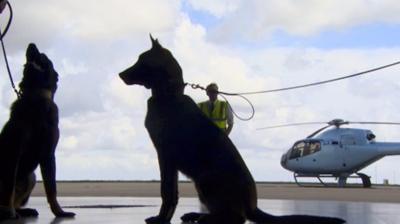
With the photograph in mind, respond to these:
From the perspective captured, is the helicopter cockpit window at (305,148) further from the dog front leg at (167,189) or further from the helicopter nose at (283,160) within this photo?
the dog front leg at (167,189)

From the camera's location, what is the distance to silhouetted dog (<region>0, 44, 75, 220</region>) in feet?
18.9

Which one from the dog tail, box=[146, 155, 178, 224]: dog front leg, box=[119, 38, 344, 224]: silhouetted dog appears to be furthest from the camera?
box=[146, 155, 178, 224]: dog front leg

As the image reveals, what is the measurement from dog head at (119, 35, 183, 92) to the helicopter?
2415 cm

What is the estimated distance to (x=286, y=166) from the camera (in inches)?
1174

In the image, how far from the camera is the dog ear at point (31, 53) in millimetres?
5816

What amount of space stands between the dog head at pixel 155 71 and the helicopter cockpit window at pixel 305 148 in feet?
80.0

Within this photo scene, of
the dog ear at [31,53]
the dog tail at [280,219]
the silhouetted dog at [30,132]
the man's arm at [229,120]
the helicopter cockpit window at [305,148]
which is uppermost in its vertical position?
the helicopter cockpit window at [305,148]

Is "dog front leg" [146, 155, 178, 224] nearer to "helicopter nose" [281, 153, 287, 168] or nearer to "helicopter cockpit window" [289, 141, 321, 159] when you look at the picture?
"helicopter cockpit window" [289, 141, 321, 159]

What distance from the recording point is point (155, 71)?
17.2 feet

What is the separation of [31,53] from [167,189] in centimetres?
161

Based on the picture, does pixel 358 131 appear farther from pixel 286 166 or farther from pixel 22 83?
pixel 22 83

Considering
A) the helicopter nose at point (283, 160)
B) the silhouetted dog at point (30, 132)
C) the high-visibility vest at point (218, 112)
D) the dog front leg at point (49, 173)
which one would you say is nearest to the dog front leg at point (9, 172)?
the silhouetted dog at point (30, 132)

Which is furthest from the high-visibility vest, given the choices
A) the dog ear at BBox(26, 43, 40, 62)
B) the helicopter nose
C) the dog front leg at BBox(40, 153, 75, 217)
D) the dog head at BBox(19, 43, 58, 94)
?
the helicopter nose

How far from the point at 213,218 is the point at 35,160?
1790 millimetres
